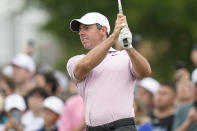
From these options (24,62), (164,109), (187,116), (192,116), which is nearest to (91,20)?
(192,116)

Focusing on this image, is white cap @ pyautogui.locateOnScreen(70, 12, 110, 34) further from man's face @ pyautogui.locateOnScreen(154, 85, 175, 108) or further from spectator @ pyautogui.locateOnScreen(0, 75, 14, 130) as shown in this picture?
spectator @ pyautogui.locateOnScreen(0, 75, 14, 130)

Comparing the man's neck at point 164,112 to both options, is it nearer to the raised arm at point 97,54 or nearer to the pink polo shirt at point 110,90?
the pink polo shirt at point 110,90

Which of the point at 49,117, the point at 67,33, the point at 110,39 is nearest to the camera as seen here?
the point at 110,39

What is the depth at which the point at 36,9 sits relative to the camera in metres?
32.7

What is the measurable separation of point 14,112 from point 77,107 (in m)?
1.14

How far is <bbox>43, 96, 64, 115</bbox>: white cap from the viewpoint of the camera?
473 inches

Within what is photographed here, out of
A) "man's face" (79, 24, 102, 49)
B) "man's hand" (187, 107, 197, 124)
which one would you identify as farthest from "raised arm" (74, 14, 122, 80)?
"man's hand" (187, 107, 197, 124)

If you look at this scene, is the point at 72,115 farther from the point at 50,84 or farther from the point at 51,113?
the point at 50,84

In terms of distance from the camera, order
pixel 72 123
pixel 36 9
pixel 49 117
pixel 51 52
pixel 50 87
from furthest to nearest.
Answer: pixel 51 52, pixel 36 9, pixel 50 87, pixel 49 117, pixel 72 123

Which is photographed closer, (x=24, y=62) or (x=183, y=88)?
(x=183, y=88)

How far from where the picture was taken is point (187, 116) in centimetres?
1127

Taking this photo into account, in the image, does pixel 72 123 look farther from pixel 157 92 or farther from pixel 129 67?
pixel 129 67

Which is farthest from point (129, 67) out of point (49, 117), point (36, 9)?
point (36, 9)

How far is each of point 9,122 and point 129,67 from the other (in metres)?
3.79
